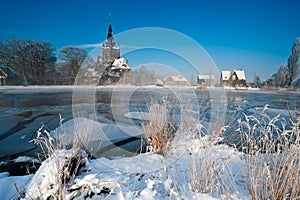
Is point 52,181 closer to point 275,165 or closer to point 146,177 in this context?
point 146,177

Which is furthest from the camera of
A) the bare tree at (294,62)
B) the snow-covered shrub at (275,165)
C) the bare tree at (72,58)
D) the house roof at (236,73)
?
the house roof at (236,73)

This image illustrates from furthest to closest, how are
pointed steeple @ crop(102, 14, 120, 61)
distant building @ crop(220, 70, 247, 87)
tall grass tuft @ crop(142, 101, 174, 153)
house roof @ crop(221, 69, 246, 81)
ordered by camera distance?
1. house roof @ crop(221, 69, 246, 81)
2. distant building @ crop(220, 70, 247, 87)
3. pointed steeple @ crop(102, 14, 120, 61)
4. tall grass tuft @ crop(142, 101, 174, 153)

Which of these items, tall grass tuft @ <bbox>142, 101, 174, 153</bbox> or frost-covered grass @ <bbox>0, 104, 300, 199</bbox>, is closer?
frost-covered grass @ <bbox>0, 104, 300, 199</bbox>

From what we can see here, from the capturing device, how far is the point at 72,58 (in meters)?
28.1

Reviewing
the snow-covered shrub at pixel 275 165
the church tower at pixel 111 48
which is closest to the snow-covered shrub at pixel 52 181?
the snow-covered shrub at pixel 275 165

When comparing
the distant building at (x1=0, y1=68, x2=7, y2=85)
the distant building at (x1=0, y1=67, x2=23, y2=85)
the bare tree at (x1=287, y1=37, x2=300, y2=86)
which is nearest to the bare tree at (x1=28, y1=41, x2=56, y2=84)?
the distant building at (x1=0, y1=67, x2=23, y2=85)

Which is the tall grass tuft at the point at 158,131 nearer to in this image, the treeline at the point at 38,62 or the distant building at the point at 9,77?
the treeline at the point at 38,62

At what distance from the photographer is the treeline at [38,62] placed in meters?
25.7

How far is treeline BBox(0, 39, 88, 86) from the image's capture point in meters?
25.7

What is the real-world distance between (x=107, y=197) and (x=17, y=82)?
106 feet

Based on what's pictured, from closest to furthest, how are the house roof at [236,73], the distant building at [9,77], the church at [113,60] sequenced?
the church at [113,60] → the distant building at [9,77] → the house roof at [236,73]

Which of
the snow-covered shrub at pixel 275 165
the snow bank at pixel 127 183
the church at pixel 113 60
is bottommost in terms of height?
the snow bank at pixel 127 183

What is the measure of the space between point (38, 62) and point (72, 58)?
5.74 metres

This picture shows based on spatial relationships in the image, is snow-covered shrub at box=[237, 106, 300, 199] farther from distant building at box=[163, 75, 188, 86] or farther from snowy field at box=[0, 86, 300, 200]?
distant building at box=[163, 75, 188, 86]
